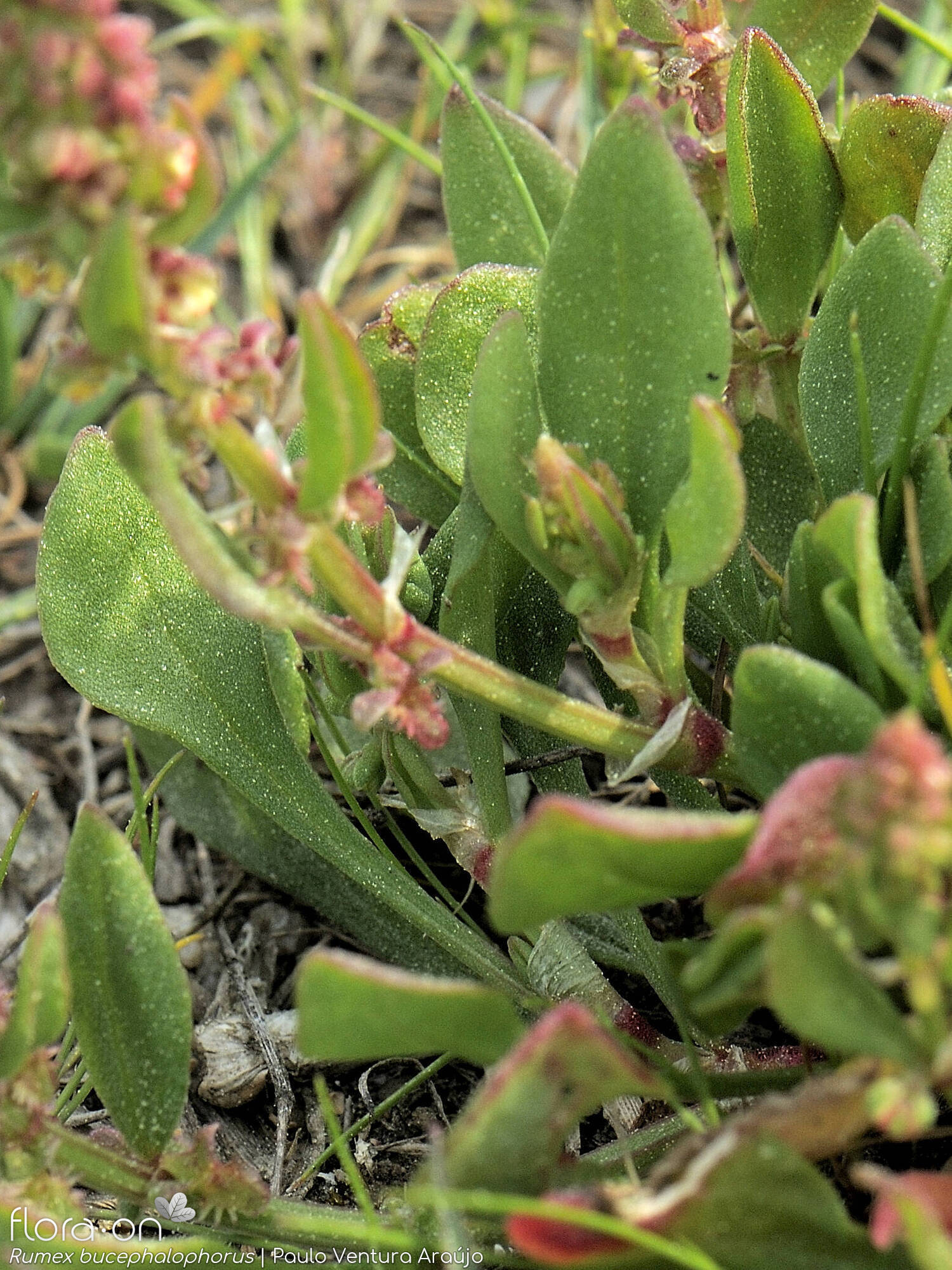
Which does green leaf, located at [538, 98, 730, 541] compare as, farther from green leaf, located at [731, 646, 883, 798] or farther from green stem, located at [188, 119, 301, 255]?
green stem, located at [188, 119, 301, 255]

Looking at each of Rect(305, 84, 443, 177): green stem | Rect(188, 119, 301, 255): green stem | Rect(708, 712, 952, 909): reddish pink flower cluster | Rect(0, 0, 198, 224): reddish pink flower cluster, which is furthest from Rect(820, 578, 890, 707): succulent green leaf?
Rect(188, 119, 301, 255): green stem

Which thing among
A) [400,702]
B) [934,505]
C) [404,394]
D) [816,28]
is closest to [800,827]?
[400,702]

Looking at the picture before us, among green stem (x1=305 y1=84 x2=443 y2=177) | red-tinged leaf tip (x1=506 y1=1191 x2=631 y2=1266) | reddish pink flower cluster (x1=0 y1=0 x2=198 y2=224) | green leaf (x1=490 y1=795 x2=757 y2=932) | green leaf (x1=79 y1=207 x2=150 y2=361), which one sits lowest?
red-tinged leaf tip (x1=506 y1=1191 x2=631 y2=1266)

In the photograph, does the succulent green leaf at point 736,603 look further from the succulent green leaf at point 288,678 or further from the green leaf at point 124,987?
the green leaf at point 124,987

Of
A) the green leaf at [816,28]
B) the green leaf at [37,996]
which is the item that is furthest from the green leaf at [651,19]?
the green leaf at [37,996]

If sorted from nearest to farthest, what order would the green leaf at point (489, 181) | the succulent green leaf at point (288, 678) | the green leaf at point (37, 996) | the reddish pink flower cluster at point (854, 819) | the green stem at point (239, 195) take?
1. the reddish pink flower cluster at point (854, 819)
2. the green leaf at point (37, 996)
3. the succulent green leaf at point (288, 678)
4. the green leaf at point (489, 181)
5. the green stem at point (239, 195)

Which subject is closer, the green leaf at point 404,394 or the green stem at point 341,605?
the green stem at point 341,605
